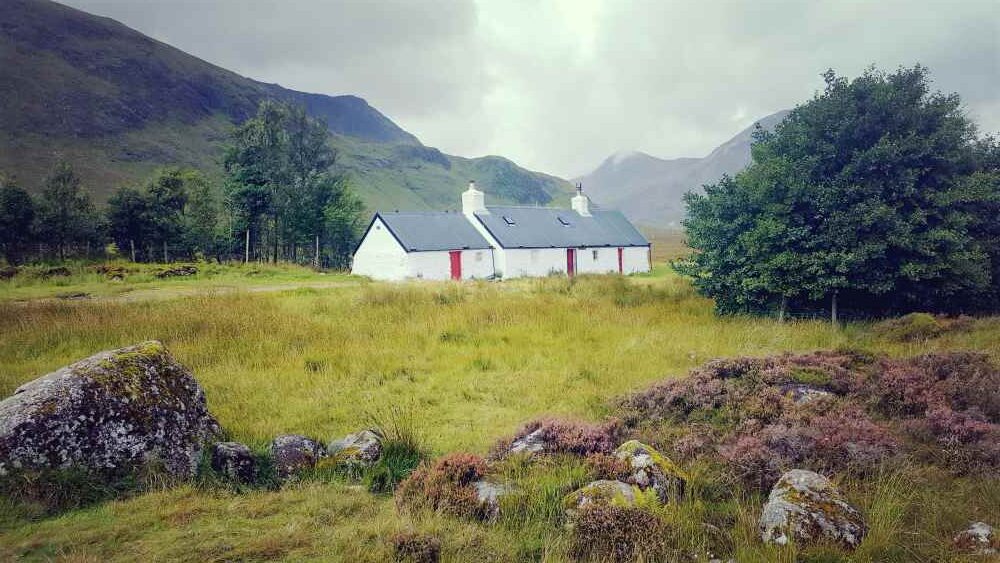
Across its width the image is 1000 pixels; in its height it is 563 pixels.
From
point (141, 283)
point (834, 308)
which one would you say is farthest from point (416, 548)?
point (141, 283)

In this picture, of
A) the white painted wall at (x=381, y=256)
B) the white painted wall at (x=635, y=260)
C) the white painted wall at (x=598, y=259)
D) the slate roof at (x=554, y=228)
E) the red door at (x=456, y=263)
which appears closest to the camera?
the white painted wall at (x=381, y=256)

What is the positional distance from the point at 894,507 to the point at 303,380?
875cm

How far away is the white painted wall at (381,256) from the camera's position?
3966 centimetres

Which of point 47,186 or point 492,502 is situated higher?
point 47,186

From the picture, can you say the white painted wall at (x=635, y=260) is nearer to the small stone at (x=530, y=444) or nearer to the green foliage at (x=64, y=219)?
the small stone at (x=530, y=444)

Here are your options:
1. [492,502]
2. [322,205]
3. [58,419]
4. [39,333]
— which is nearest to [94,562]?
[58,419]

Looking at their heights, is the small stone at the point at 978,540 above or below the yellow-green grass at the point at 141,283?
below

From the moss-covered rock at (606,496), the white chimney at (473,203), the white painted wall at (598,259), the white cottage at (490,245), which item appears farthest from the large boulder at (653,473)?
the white painted wall at (598,259)

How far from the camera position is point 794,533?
4215 mm

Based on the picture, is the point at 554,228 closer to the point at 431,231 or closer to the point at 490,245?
the point at 490,245

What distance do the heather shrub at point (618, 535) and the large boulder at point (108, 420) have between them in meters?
4.39

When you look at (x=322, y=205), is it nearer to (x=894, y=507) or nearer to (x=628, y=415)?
(x=628, y=415)

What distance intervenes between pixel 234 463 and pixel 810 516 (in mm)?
5754

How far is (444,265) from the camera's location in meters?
40.8
